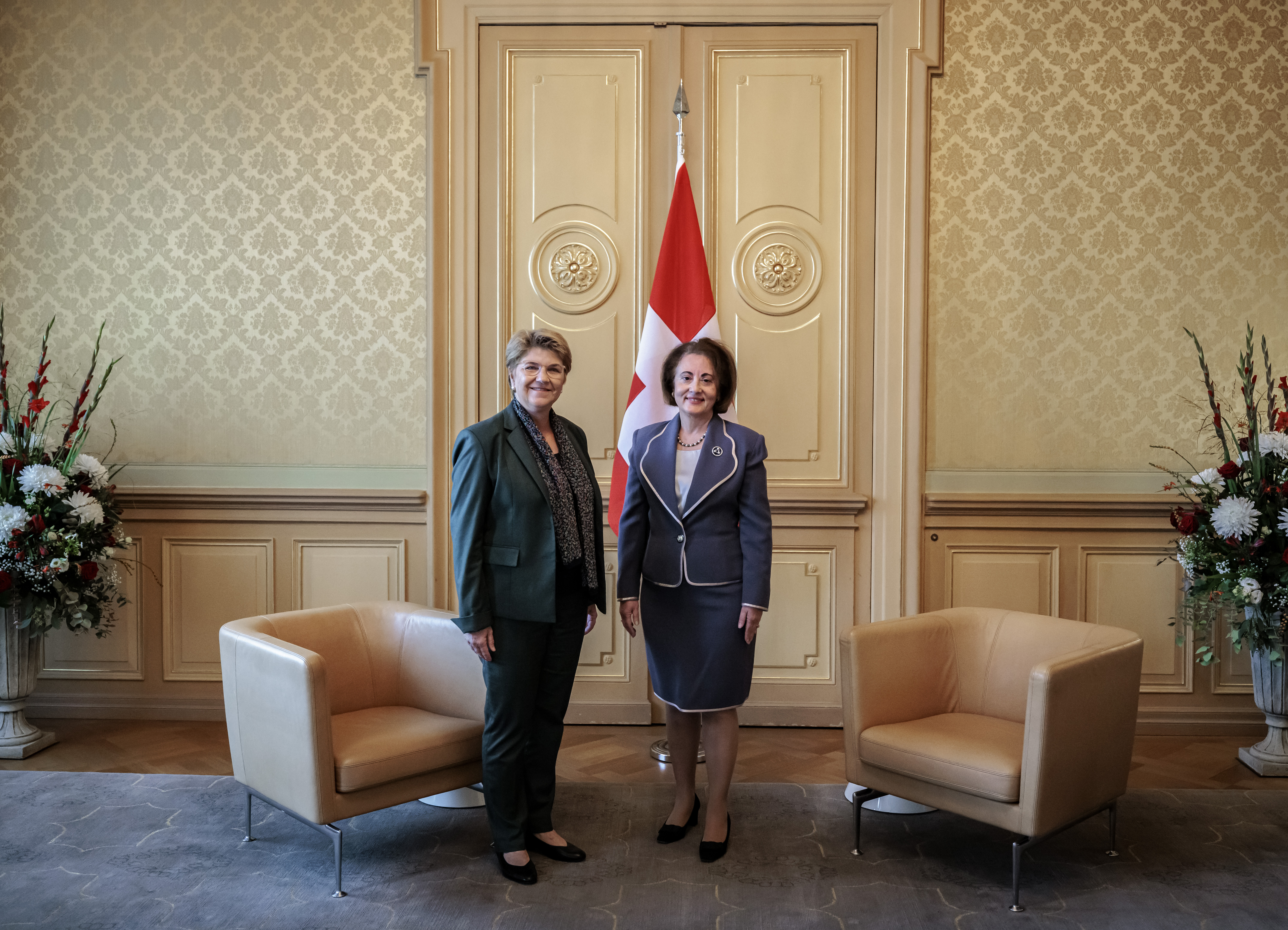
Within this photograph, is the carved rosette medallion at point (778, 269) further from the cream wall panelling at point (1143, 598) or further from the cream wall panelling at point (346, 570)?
the cream wall panelling at point (346, 570)

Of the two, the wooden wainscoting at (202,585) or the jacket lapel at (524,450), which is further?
the wooden wainscoting at (202,585)

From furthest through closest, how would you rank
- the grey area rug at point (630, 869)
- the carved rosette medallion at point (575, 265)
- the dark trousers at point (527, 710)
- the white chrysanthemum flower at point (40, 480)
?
the carved rosette medallion at point (575, 265), the white chrysanthemum flower at point (40, 480), the dark trousers at point (527, 710), the grey area rug at point (630, 869)

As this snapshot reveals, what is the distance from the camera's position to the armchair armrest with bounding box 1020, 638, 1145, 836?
258 centimetres

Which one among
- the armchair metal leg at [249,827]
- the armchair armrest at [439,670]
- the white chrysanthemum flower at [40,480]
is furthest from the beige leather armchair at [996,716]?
the white chrysanthemum flower at [40,480]

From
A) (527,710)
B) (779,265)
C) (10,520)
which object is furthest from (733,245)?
(10,520)

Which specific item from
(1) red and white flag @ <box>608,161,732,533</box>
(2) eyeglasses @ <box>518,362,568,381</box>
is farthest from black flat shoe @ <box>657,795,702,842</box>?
(2) eyeglasses @ <box>518,362,568,381</box>

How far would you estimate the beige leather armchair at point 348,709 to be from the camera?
2.66 metres

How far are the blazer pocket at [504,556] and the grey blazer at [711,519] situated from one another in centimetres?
36

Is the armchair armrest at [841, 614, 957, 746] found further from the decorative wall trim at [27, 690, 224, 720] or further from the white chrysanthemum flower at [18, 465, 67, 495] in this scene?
the white chrysanthemum flower at [18, 465, 67, 495]

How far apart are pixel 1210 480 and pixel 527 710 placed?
2854 millimetres

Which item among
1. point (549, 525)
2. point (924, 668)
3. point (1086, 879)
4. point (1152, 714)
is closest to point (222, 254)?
point (549, 525)

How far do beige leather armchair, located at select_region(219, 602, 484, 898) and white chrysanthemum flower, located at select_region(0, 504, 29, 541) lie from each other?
4.22 ft

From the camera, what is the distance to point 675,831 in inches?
118

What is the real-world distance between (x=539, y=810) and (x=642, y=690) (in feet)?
4.69
